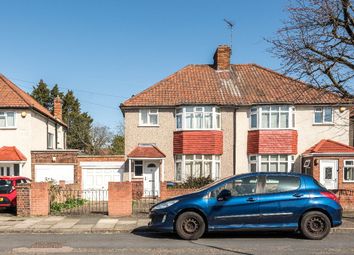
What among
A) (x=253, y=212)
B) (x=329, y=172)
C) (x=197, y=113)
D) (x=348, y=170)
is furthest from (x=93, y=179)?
(x=253, y=212)

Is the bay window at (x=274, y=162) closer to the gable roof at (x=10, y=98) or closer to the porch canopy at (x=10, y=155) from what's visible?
the porch canopy at (x=10, y=155)

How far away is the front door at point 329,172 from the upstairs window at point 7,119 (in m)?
17.2

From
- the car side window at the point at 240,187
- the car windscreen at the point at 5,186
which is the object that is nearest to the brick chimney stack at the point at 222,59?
the car windscreen at the point at 5,186

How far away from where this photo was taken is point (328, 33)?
12242 mm

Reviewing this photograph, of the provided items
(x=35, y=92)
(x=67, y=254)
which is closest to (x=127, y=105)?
(x=67, y=254)

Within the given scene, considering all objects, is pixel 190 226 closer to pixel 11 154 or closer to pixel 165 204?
pixel 165 204

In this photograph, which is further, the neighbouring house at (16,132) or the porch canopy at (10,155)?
the neighbouring house at (16,132)

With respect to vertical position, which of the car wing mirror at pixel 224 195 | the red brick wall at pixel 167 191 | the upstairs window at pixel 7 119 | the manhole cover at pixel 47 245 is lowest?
the manhole cover at pixel 47 245

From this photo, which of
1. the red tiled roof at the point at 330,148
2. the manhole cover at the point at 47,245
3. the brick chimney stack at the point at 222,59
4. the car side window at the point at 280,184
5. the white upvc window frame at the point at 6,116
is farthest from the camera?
the brick chimney stack at the point at 222,59

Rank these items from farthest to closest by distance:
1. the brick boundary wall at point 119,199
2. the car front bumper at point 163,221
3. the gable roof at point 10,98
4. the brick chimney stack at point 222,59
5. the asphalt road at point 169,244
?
the brick chimney stack at point 222,59, the gable roof at point 10,98, the brick boundary wall at point 119,199, the car front bumper at point 163,221, the asphalt road at point 169,244

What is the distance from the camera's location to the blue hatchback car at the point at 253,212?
9.18 meters

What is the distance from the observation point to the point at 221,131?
22641 millimetres

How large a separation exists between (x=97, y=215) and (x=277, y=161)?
12.2 metres

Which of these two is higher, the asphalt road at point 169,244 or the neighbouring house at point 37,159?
the neighbouring house at point 37,159
